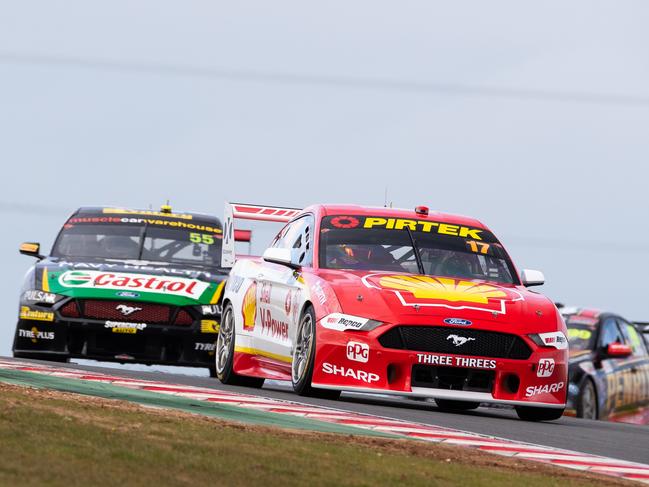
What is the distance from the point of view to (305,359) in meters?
12.2

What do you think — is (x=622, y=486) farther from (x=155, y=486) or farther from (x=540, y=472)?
(x=155, y=486)

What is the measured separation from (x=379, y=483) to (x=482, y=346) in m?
5.18

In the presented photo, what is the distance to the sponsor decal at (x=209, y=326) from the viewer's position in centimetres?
1677

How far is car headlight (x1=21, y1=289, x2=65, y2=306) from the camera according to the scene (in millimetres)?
16688

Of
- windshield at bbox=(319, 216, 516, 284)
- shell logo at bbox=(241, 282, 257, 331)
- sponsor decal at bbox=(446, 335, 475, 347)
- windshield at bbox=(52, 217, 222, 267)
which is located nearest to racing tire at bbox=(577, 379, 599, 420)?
windshield at bbox=(52, 217, 222, 267)

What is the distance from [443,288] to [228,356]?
2.75 meters

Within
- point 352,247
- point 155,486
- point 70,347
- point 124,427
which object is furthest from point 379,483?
point 70,347

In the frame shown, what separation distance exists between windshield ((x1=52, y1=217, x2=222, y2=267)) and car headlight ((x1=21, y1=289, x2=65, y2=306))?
107 centimetres

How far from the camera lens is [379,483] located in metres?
6.88

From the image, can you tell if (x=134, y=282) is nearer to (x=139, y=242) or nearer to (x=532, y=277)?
(x=139, y=242)

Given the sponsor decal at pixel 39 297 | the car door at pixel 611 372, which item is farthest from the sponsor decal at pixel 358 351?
the car door at pixel 611 372

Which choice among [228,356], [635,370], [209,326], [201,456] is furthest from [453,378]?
[635,370]

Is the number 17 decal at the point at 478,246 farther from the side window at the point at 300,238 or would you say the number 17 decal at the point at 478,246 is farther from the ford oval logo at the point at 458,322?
the ford oval logo at the point at 458,322

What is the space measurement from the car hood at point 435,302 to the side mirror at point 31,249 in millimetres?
6162
